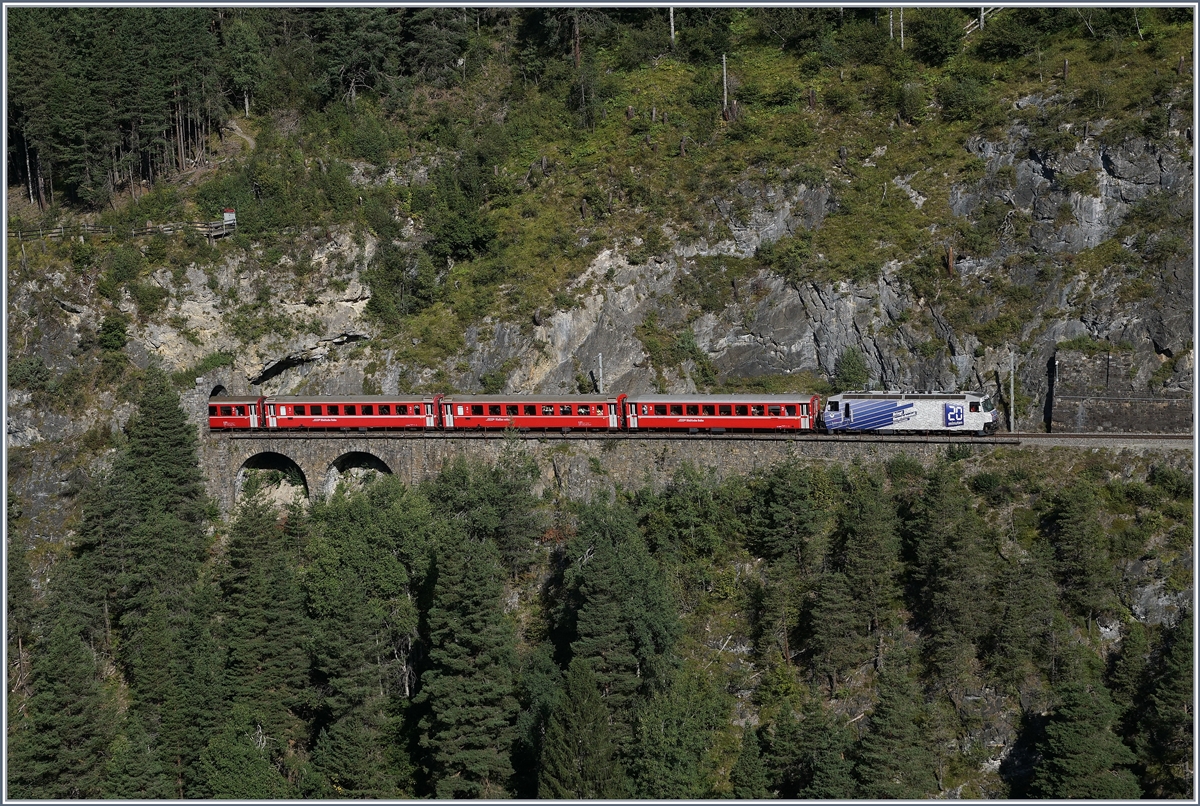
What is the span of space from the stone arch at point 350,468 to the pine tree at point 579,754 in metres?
22.3

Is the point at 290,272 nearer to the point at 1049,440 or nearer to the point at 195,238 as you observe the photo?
the point at 195,238

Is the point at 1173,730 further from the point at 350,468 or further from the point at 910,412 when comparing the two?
the point at 350,468

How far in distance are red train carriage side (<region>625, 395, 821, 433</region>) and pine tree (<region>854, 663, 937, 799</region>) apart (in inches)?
637

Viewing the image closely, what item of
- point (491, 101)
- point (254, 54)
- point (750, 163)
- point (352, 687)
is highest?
point (254, 54)

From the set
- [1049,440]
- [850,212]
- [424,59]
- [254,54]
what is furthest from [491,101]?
[1049,440]

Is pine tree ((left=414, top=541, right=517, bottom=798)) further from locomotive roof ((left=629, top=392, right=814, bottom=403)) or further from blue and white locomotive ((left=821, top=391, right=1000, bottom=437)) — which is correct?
blue and white locomotive ((left=821, top=391, right=1000, bottom=437))

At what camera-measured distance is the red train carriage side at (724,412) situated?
178 feet

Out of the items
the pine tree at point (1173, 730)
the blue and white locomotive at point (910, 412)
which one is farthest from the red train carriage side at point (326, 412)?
the pine tree at point (1173, 730)

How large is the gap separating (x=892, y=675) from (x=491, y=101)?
5325 cm

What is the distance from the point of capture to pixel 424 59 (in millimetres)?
82125

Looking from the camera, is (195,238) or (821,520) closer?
(821,520)

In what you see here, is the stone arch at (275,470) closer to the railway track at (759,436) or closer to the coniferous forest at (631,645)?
the railway track at (759,436)

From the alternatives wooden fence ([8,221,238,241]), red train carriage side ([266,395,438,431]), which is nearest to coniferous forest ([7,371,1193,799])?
red train carriage side ([266,395,438,431])

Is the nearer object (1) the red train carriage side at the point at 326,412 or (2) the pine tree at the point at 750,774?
(2) the pine tree at the point at 750,774
